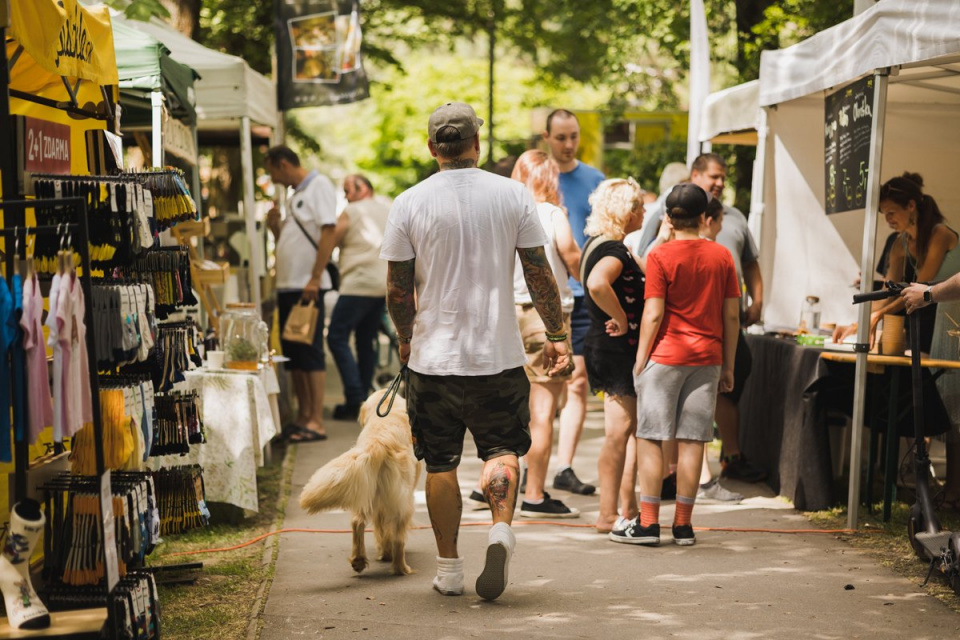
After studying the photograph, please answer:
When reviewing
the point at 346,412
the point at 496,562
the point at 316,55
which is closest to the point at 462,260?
the point at 496,562

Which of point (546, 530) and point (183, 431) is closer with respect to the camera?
point (183, 431)

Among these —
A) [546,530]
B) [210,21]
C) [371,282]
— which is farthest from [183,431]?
[210,21]

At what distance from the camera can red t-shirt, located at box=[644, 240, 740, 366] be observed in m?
5.65

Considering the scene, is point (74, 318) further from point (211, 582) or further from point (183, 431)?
point (211, 582)

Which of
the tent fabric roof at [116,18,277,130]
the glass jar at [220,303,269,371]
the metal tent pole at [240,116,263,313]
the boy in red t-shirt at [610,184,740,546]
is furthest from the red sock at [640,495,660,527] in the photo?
the tent fabric roof at [116,18,277,130]

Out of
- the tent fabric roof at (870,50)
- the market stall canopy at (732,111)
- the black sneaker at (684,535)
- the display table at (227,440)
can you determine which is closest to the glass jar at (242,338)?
the display table at (227,440)

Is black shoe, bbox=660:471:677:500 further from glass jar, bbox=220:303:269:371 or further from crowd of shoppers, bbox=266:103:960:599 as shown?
glass jar, bbox=220:303:269:371

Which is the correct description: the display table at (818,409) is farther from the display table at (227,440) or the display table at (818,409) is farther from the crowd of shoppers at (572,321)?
the display table at (227,440)

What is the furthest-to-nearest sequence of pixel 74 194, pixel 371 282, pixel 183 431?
pixel 371 282, pixel 183 431, pixel 74 194

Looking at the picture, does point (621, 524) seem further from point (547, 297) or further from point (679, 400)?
point (547, 297)

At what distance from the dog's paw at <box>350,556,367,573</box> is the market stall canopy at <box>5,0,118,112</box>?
234 centimetres

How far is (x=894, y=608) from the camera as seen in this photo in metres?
4.75

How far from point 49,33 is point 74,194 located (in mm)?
579

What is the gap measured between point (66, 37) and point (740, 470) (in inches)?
214
